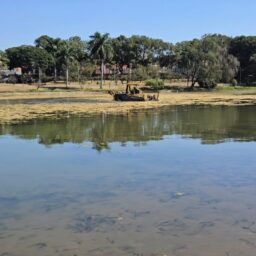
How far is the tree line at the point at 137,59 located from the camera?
102 m

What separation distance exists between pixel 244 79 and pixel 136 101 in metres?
71.3

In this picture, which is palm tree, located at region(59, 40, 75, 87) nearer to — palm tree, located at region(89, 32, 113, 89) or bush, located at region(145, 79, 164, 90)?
palm tree, located at region(89, 32, 113, 89)

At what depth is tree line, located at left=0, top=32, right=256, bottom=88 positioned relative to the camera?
10186 cm

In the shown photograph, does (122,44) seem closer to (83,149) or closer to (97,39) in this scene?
(97,39)

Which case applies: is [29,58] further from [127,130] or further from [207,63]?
[127,130]

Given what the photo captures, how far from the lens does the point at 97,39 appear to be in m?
100

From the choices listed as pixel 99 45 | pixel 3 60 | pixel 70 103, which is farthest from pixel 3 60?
pixel 70 103

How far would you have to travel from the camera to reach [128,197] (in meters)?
12.6

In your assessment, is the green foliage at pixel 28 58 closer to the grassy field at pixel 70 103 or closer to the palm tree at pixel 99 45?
the grassy field at pixel 70 103

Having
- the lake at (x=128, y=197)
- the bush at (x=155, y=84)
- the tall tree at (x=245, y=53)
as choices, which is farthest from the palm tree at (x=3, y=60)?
the lake at (x=128, y=197)

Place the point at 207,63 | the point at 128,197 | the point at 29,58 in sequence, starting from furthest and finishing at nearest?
the point at 29,58, the point at 207,63, the point at 128,197

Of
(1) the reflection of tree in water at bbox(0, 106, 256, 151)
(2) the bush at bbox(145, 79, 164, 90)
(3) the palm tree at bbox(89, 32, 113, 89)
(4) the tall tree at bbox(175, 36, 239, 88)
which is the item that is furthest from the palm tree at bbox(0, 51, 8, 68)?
(1) the reflection of tree in water at bbox(0, 106, 256, 151)

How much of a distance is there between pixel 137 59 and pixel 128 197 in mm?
128477

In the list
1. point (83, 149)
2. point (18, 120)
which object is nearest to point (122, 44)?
point (18, 120)
